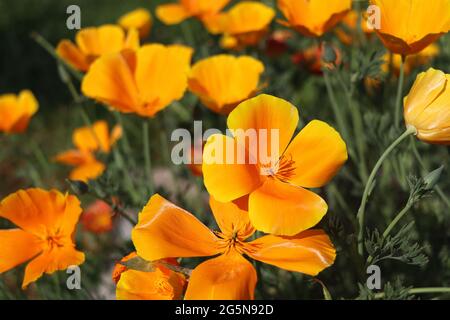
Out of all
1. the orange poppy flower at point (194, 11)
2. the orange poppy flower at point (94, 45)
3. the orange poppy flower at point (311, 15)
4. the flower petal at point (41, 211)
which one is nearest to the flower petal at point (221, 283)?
the flower petal at point (41, 211)

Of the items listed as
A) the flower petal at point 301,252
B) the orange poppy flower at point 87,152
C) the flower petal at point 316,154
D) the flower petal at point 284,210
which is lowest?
the orange poppy flower at point 87,152

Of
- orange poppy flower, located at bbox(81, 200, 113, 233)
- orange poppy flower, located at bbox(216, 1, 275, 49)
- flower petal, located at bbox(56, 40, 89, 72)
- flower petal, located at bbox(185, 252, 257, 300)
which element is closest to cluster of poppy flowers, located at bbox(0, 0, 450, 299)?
flower petal, located at bbox(185, 252, 257, 300)

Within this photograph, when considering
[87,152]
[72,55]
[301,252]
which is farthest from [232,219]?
[87,152]

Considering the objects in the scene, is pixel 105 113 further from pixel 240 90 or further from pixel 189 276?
pixel 189 276

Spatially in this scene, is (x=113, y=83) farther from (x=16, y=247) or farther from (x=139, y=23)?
(x=139, y=23)

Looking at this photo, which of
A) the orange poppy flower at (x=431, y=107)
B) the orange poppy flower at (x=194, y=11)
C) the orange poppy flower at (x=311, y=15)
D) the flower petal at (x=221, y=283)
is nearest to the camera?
the flower petal at (x=221, y=283)

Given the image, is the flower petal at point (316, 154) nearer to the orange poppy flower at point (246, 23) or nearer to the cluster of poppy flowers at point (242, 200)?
the cluster of poppy flowers at point (242, 200)

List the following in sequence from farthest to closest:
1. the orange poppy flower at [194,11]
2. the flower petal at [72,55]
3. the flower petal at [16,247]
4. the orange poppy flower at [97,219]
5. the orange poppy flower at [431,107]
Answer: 1. the orange poppy flower at [194,11]
2. the orange poppy flower at [97,219]
3. the flower petal at [72,55]
4. the flower petal at [16,247]
5. the orange poppy flower at [431,107]

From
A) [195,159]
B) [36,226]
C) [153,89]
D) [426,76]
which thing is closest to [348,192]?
[195,159]

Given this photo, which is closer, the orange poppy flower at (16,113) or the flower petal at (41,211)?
the flower petal at (41,211)
